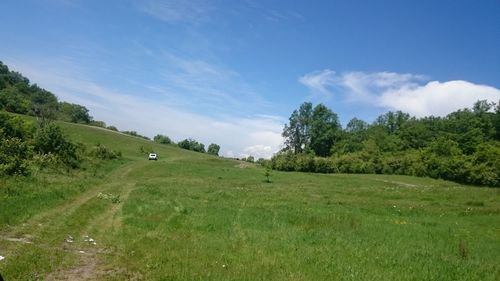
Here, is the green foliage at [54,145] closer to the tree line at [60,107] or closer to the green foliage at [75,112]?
the tree line at [60,107]

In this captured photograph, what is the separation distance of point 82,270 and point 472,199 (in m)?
35.2

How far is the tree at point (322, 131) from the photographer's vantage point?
140450mm

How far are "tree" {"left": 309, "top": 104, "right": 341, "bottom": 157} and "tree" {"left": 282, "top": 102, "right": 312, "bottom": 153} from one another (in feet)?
5.70

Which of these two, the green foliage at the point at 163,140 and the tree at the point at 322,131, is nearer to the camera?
the tree at the point at 322,131

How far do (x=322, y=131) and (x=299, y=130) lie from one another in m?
8.27

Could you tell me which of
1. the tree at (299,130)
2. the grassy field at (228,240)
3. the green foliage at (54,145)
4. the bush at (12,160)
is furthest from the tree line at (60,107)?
the grassy field at (228,240)

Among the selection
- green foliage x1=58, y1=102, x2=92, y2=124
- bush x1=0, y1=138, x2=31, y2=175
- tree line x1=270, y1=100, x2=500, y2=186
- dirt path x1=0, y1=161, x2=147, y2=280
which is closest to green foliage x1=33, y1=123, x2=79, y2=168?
bush x1=0, y1=138, x2=31, y2=175

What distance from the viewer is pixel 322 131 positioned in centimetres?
14062

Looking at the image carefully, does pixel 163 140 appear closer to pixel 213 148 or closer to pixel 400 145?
pixel 213 148

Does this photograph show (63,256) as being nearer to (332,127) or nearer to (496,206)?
(496,206)

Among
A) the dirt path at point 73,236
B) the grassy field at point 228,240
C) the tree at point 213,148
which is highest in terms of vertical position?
the tree at point 213,148

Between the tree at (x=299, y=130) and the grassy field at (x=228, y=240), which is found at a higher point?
the tree at (x=299, y=130)

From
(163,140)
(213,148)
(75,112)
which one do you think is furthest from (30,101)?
(213,148)

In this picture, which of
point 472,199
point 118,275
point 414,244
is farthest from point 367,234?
point 472,199
